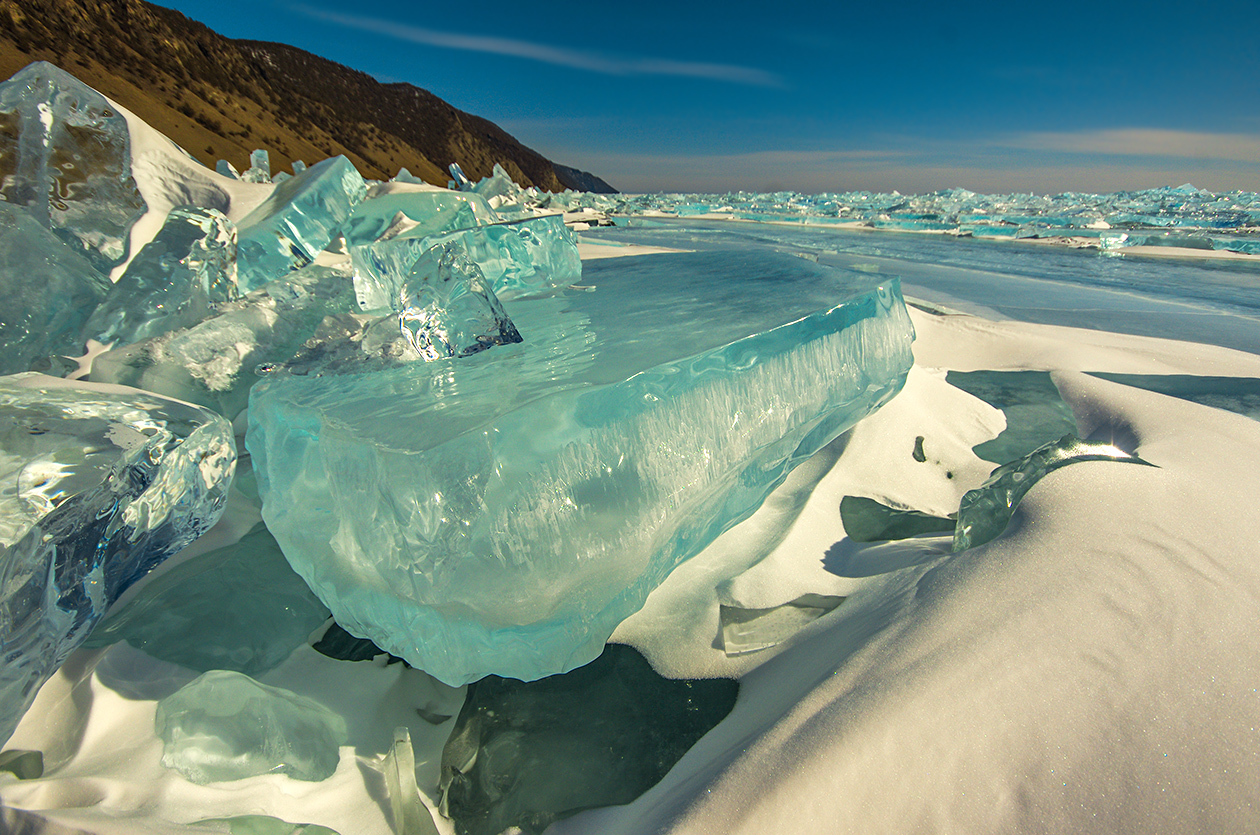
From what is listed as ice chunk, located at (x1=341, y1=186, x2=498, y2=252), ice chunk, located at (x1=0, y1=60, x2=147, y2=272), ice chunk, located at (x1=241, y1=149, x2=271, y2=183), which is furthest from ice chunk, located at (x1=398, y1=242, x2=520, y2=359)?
ice chunk, located at (x1=241, y1=149, x2=271, y2=183)

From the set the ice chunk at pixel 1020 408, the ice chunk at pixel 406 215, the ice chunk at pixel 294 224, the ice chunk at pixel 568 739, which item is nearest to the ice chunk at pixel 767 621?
the ice chunk at pixel 568 739

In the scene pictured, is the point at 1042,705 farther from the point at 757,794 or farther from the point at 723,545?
the point at 723,545

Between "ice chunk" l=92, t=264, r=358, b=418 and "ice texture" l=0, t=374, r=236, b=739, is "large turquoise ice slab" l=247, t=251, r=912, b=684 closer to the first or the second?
"ice texture" l=0, t=374, r=236, b=739

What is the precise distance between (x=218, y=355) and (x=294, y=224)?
5.48 feet

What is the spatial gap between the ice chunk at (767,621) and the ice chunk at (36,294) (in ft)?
7.97

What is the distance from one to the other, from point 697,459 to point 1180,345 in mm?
3468

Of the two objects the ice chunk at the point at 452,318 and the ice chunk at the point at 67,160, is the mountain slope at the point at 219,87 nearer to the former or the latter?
the ice chunk at the point at 67,160

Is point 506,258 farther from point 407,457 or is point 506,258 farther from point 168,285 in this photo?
point 407,457

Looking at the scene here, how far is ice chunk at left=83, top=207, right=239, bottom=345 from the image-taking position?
7.50 feet

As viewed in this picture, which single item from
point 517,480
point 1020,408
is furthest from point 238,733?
point 1020,408

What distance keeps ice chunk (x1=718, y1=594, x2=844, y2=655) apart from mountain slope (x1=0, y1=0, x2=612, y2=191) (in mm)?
13276

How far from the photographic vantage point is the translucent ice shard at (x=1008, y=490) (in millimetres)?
1294

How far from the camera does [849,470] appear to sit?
74.3 inches

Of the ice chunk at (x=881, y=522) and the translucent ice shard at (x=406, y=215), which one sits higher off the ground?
the translucent ice shard at (x=406, y=215)
